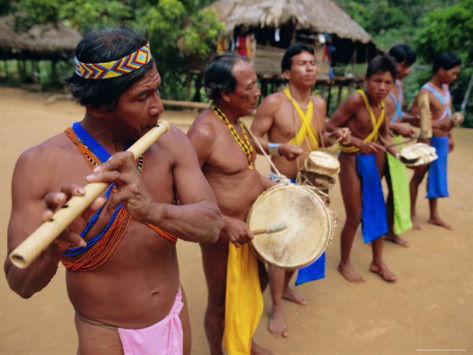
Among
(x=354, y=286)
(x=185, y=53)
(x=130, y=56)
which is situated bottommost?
(x=354, y=286)

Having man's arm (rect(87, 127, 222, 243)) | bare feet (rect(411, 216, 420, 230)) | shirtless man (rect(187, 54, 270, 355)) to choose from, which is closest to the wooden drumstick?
bare feet (rect(411, 216, 420, 230))

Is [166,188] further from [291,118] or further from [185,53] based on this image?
[185,53]

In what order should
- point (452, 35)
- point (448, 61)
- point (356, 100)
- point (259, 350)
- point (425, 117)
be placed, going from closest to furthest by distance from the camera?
point (259, 350)
point (356, 100)
point (425, 117)
point (448, 61)
point (452, 35)

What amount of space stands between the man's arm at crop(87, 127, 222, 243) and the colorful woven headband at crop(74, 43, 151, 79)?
337mm

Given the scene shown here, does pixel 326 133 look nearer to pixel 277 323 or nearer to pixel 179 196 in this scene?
pixel 277 323

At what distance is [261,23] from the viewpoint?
45.1ft

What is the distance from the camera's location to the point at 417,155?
344cm

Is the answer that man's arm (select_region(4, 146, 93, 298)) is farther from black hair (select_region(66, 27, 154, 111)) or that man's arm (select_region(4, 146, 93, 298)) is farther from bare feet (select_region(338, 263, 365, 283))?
bare feet (select_region(338, 263, 365, 283))

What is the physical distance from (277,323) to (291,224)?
3.50 ft

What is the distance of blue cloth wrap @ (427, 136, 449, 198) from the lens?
500 cm

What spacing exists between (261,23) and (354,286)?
39.0 feet

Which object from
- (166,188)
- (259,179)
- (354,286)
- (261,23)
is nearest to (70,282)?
(166,188)

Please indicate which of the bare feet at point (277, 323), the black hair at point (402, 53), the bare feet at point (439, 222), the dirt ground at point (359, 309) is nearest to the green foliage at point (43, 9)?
the dirt ground at point (359, 309)

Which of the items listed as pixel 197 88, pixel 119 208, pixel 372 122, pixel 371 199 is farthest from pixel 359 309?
pixel 197 88
